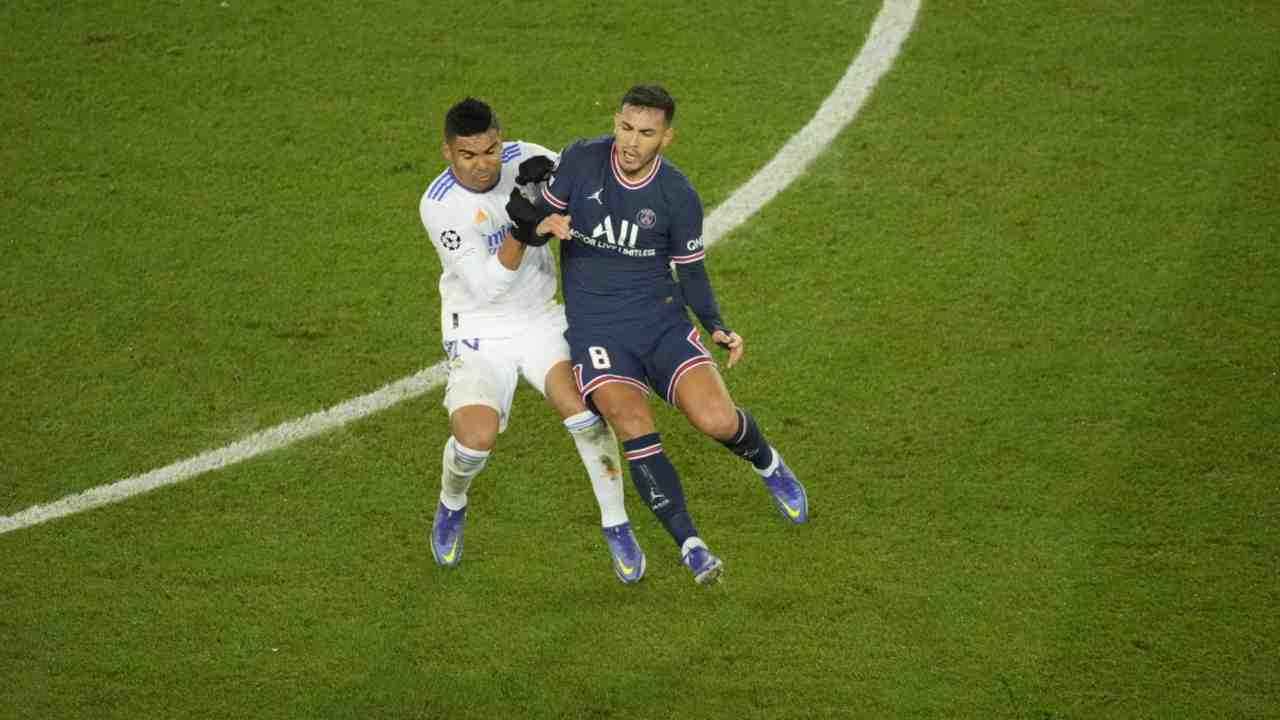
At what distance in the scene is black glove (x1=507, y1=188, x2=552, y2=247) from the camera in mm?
6277

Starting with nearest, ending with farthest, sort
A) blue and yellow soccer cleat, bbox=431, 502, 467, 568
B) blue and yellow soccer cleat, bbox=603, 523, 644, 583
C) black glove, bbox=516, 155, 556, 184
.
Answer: black glove, bbox=516, 155, 556, 184 < blue and yellow soccer cleat, bbox=603, 523, 644, 583 < blue and yellow soccer cleat, bbox=431, 502, 467, 568

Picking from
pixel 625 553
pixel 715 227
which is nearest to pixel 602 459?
pixel 625 553

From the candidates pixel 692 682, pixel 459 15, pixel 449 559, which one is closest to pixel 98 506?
pixel 449 559

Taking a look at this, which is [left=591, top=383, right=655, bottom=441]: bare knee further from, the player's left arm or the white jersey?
the white jersey

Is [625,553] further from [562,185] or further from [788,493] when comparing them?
[562,185]

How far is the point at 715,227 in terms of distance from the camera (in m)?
9.02

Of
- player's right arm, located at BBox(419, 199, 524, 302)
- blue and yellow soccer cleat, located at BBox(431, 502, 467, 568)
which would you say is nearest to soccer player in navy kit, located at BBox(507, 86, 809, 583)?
player's right arm, located at BBox(419, 199, 524, 302)

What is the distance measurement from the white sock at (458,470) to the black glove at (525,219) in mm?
958

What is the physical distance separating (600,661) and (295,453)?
2168 millimetres

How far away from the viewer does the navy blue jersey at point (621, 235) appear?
662 cm

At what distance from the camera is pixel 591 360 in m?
6.74

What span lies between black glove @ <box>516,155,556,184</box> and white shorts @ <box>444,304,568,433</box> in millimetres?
751

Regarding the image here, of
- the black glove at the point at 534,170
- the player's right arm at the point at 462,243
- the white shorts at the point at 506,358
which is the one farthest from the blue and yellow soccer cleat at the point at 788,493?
the black glove at the point at 534,170

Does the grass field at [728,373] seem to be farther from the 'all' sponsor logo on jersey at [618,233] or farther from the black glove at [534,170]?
the black glove at [534,170]
